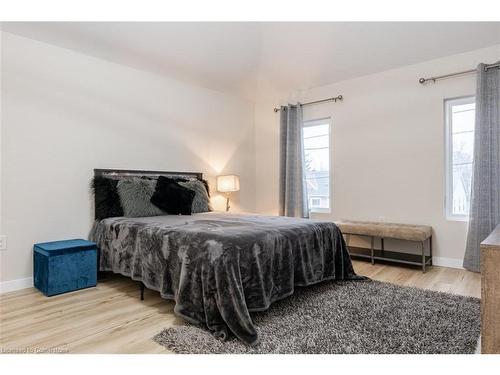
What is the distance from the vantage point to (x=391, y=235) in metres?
3.74

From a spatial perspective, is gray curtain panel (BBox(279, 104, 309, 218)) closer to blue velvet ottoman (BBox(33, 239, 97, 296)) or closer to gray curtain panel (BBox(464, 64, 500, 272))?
gray curtain panel (BBox(464, 64, 500, 272))

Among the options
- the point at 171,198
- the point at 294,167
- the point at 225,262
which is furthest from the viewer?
the point at 294,167

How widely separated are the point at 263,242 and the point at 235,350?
0.75 metres

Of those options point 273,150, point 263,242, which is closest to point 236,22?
point 273,150

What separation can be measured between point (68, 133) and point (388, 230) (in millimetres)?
3621

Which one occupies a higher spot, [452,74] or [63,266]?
[452,74]

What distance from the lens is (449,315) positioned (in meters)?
2.30

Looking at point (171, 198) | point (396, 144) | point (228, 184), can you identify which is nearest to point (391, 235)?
point (396, 144)

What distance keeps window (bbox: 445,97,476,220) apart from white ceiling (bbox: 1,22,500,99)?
0.64m

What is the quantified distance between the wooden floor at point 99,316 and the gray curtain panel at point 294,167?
173cm

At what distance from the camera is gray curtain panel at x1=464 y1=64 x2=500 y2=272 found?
11.0 ft

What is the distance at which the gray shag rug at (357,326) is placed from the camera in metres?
1.87

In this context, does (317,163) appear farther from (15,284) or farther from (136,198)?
(15,284)
